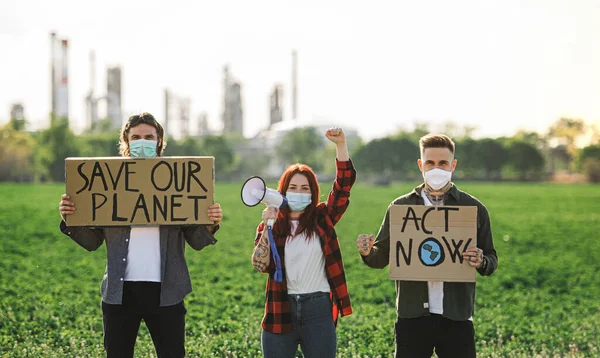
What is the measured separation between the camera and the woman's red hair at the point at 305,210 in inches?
180

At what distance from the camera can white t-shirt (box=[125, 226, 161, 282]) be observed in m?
4.54

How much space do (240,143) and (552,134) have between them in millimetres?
56077

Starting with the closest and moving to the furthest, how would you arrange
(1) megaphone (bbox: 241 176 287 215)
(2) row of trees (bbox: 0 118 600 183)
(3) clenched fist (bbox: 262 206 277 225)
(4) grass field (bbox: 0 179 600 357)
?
(1) megaphone (bbox: 241 176 287 215) < (3) clenched fist (bbox: 262 206 277 225) < (4) grass field (bbox: 0 179 600 357) < (2) row of trees (bbox: 0 118 600 183)

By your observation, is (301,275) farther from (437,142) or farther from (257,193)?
(437,142)

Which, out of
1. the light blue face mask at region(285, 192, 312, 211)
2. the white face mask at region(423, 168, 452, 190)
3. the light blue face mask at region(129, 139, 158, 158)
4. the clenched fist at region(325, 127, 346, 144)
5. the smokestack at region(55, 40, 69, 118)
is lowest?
the light blue face mask at region(285, 192, 312, 211)

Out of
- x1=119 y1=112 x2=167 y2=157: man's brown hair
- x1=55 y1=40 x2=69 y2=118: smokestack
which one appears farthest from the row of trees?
x1=119 y1=112 x2=167 y2=157: man's brown hair

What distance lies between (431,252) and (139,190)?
6.22 ft

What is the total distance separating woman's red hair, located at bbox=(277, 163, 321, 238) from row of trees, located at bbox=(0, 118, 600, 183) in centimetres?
9119

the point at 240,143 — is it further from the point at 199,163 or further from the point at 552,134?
the point at 199,163

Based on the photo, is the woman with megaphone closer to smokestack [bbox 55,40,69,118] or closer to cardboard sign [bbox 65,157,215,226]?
cardboard sign [bbox 65,157,215,226]

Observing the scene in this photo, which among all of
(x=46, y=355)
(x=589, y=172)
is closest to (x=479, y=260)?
(x=46, y=355)

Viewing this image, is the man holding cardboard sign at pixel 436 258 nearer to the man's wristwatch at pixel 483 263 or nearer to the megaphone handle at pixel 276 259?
the man's wristwatch at pixel 483 263

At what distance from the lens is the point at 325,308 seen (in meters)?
4.48

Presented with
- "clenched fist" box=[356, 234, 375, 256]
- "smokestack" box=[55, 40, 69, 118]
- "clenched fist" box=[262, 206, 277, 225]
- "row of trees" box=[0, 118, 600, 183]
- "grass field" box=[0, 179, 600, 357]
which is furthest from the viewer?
"smokestack" box=[55, 40, 69, 118]
